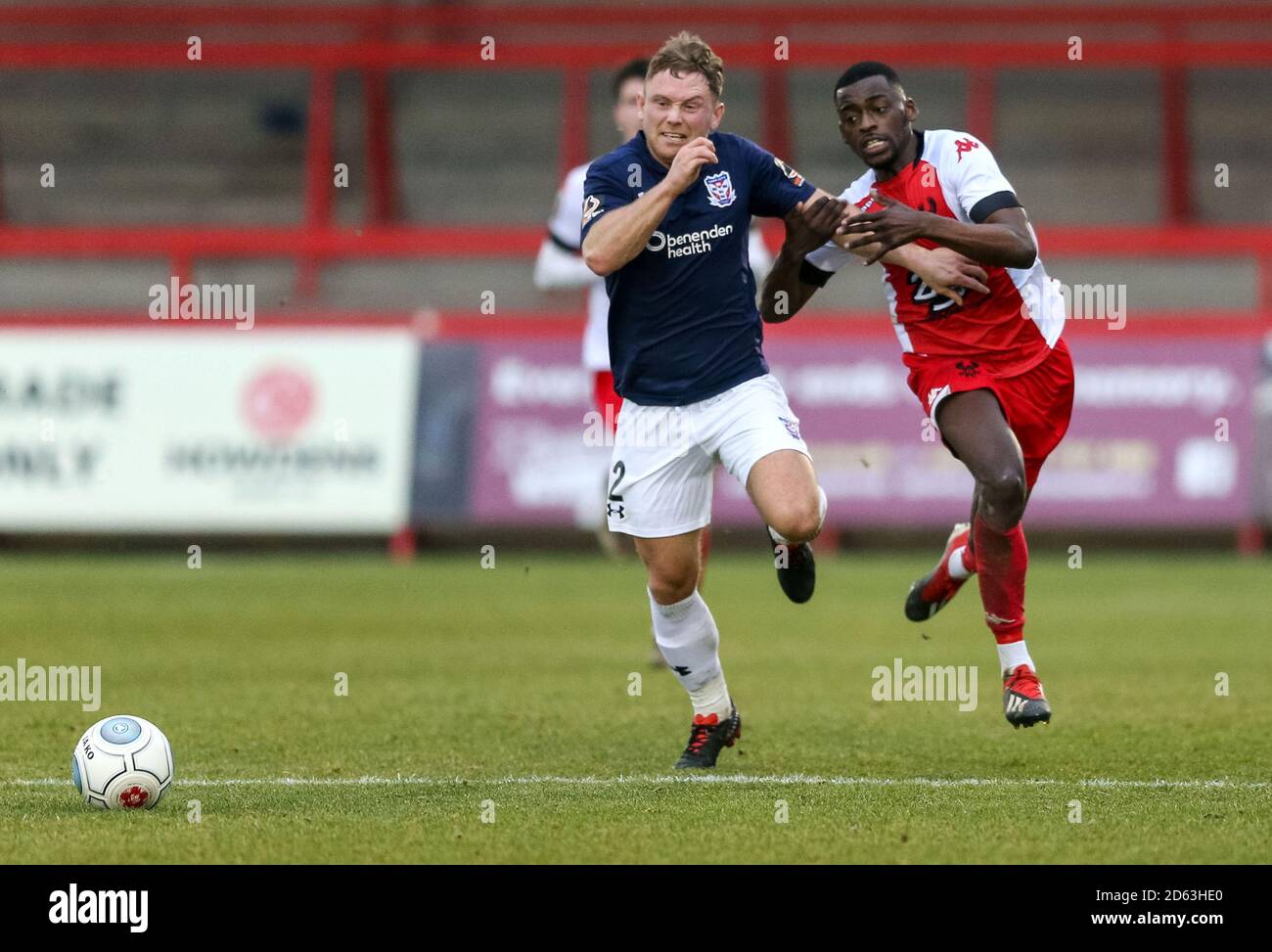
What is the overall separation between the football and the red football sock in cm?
301

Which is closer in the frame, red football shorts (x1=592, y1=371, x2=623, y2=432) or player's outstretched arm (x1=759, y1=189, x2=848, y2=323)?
player's outstretched arm (x1=759, y1=189, x2=848, y2=323)

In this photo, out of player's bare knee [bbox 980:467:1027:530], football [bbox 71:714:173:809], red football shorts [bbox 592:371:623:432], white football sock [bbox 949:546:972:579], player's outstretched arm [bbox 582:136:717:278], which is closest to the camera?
football [bbox 71:714:173:809]

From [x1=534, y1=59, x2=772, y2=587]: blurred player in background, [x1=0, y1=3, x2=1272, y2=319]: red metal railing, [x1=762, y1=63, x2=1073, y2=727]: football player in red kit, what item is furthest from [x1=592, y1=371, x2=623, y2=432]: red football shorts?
[x1=0, y1=3, x2=1272, y2=319]: red metal railing

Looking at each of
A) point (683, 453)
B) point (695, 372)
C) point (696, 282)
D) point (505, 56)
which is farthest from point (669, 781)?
point (505, 56)

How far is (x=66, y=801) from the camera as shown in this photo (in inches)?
239

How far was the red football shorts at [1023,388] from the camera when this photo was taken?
722 centimetres

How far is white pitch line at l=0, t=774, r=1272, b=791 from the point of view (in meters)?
6.33

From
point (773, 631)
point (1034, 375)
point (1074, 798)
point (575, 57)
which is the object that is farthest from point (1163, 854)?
point (575, 57)

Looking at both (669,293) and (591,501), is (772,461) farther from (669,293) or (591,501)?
(591,501)

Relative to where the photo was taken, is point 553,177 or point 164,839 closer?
point 164,839

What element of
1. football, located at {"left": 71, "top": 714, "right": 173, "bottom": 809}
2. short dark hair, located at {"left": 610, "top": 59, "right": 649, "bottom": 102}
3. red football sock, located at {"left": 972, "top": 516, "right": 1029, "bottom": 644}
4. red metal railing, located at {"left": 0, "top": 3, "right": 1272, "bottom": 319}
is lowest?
football, located at {"left": 71, "top": 714, "right": 173, "bottom": 809}

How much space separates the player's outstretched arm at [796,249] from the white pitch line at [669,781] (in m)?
1.77

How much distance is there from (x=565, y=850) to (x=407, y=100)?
1702 centimetres

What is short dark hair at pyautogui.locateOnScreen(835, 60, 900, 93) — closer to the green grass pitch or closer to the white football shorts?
the white football shorts
